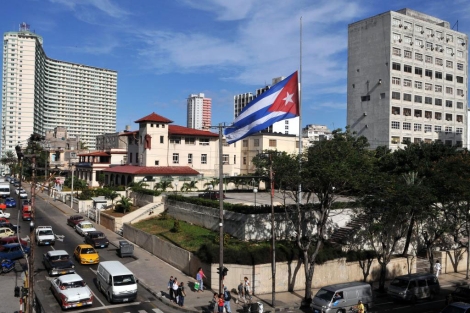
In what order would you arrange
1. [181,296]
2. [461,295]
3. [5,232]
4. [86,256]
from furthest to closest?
[5,232], [86,256], [461,295], [181,296]

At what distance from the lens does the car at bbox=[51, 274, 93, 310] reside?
2455 centimetres

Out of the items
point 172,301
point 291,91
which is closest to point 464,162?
point 291,91

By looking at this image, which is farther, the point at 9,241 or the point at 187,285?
the point at 9,241

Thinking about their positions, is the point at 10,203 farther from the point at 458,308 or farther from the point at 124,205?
the point at 458,308

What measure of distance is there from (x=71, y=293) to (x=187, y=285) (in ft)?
27.4

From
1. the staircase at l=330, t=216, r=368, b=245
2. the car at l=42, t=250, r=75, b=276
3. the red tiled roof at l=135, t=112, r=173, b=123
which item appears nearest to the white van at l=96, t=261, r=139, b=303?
the car at l=42, t=250, r=75, b=276

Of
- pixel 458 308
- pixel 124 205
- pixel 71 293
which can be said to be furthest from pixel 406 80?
pixel 71 293

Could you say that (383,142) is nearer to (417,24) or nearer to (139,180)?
(417,24)

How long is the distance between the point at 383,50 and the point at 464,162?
3952 cm

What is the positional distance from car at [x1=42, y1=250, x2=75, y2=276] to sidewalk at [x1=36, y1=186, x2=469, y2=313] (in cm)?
490

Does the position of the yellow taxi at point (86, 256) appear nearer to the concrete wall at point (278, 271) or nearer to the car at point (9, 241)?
the concrete wall at point (278, 271)

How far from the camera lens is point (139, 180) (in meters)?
64.8

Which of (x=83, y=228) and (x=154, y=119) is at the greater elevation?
(x=154, y=119)

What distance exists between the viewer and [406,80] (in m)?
71.8
